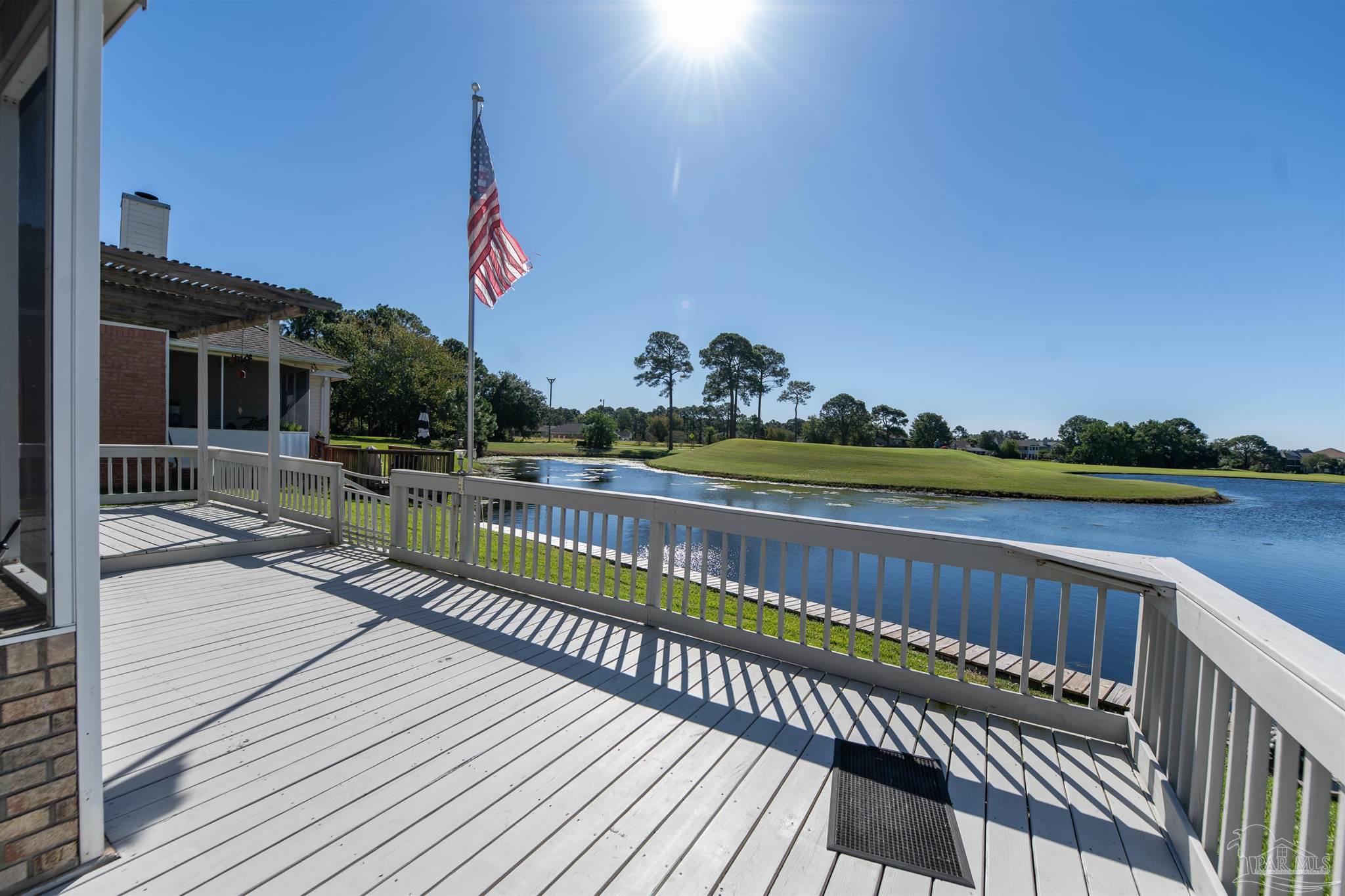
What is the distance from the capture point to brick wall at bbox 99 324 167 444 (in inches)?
361

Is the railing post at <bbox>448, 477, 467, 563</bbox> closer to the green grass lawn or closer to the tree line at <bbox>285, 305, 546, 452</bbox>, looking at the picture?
the green grass lawn

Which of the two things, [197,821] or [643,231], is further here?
[643,231]

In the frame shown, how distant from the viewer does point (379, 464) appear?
12.1 metres

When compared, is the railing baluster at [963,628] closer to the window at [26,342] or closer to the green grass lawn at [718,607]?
the green grass lawn at [718,607]

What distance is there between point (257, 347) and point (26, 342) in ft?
42.5

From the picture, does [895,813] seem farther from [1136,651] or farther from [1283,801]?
[1136,651]

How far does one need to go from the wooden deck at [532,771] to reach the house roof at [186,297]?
3.11 metres

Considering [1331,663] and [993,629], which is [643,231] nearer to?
[993,629]

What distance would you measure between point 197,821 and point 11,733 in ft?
1.96

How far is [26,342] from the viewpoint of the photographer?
1587 millimetres

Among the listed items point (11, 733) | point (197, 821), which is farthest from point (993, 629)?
point (11, 733)

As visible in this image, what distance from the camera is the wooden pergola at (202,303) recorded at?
4.58m

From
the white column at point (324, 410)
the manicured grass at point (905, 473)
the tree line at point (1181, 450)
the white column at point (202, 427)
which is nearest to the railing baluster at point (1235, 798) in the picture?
the white column at point (202, 427)

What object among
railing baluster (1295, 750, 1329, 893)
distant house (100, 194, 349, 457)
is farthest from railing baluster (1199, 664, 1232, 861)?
distant house (100, 194, 349, 457)
